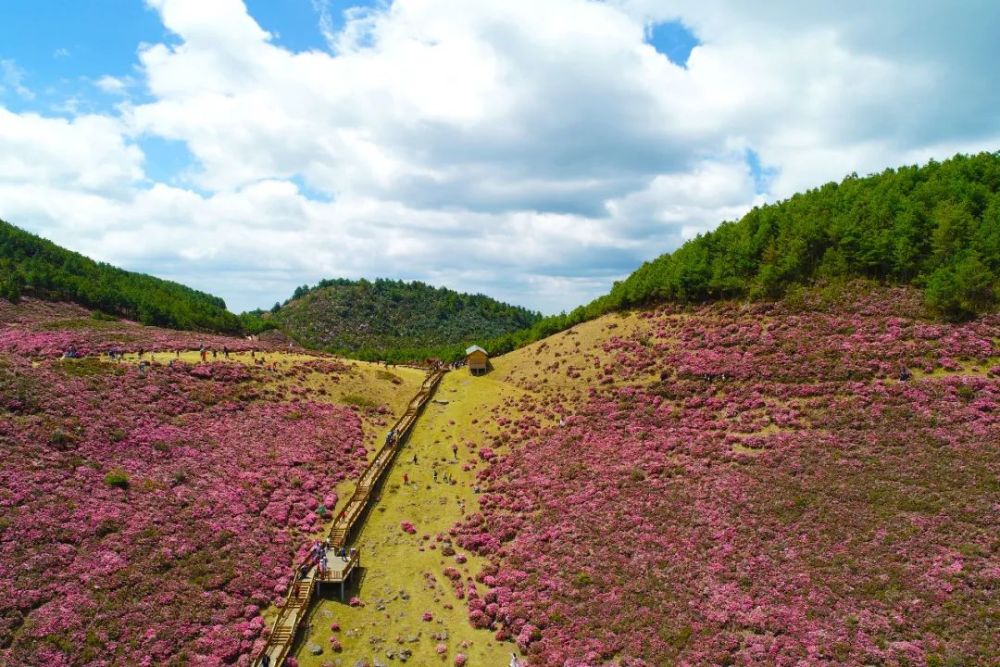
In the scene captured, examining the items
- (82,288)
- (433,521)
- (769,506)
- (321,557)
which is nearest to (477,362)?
(433,521)

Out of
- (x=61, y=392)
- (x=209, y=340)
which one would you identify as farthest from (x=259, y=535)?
(x=209, y=340)

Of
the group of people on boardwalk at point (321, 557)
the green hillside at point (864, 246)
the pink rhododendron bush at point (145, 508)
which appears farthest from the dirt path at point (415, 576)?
the green hillside at point (864, 246)

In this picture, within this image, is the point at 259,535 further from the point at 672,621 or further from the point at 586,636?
the point at 672,621

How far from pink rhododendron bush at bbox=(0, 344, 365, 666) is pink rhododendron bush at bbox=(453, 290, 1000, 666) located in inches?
559

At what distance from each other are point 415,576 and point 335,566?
532 centimetres

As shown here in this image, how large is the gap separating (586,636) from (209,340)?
2690 inches

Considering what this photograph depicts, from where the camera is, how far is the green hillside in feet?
177

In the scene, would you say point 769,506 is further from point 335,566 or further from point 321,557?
point 321,557

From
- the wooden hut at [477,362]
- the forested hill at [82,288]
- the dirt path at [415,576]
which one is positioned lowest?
the dirt path at [415,576]

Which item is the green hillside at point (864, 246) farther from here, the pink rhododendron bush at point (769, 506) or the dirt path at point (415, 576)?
the dirt path at point (415, 576)

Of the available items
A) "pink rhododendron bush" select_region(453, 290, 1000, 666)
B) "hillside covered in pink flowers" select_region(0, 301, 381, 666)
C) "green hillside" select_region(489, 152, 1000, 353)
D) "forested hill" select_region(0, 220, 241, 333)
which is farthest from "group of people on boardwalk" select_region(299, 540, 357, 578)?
"forested hill" select_region(0, 220, 241, 333)

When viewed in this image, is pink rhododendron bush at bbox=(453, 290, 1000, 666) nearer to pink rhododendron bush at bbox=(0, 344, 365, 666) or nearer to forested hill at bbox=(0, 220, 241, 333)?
pink rhododendron bush at bbox=(0, 344, 365, 666)

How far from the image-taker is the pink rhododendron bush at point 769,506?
27.0 meters

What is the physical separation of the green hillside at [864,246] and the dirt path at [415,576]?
3666cm
